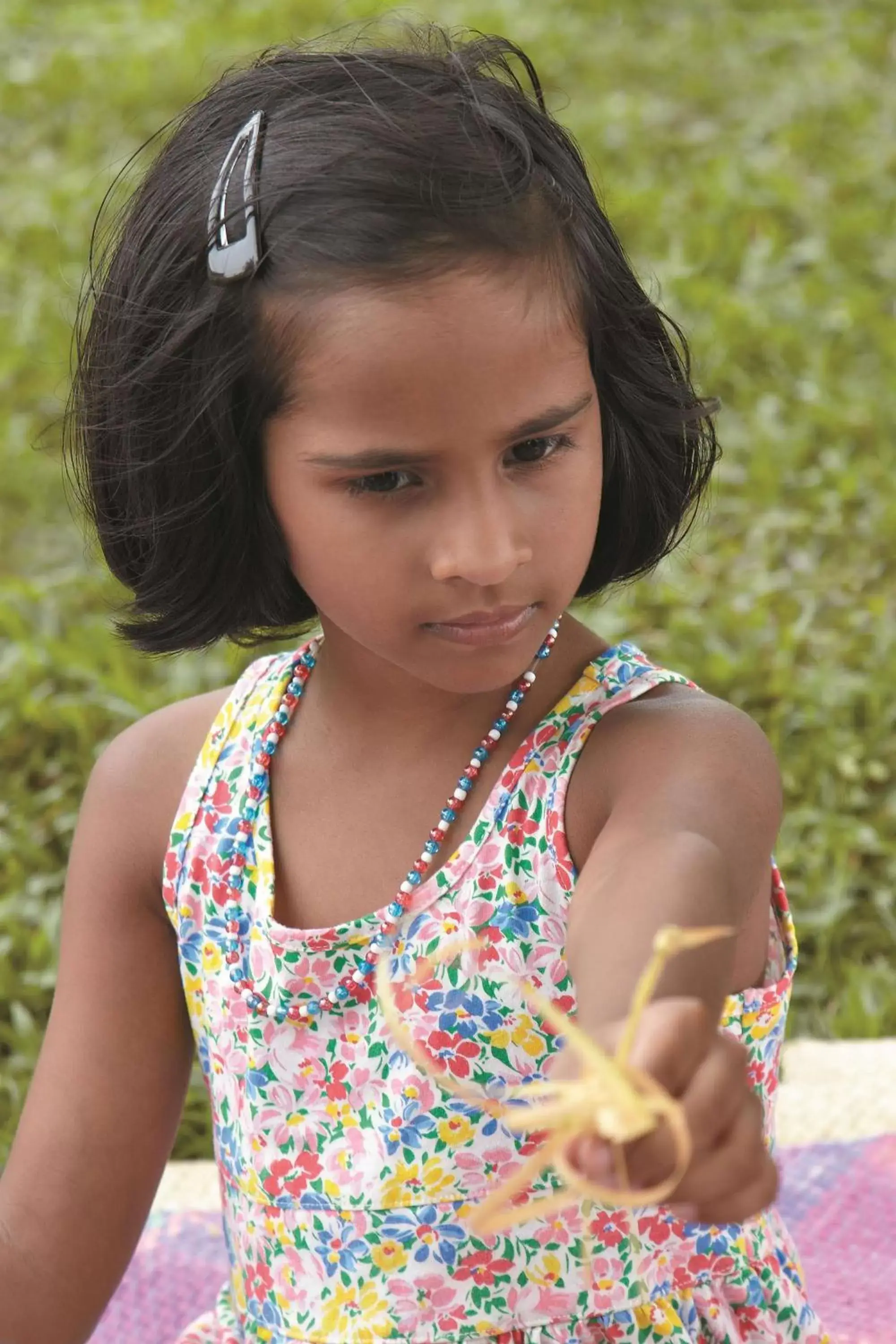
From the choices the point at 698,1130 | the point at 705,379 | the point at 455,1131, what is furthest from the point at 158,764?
the point at 705,379

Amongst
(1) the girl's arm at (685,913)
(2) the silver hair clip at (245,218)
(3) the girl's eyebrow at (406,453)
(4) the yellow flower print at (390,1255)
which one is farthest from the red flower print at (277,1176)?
(2) the silver hair clip at (245,218)

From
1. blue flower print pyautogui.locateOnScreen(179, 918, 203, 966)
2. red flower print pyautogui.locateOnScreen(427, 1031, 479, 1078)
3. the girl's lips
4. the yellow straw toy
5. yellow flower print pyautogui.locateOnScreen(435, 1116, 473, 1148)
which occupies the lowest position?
yellow flower print pyautogui.locateOnScreen(435, 1116, 473, 1148)

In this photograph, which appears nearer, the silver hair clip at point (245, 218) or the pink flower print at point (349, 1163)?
the silver hair clip at point (245, 218)

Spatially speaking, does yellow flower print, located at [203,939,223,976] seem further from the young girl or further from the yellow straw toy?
the yellow straw toy

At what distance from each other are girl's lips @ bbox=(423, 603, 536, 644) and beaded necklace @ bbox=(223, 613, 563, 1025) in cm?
14

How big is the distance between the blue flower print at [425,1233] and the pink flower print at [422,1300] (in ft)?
0.07

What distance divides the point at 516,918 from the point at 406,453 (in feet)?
1.40

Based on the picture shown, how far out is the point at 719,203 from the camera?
4453mm

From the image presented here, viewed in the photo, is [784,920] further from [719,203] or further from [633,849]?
[719,203]

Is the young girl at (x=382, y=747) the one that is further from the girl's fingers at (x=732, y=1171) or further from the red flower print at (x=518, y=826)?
the girl's fingers at (x=732, y=1171)

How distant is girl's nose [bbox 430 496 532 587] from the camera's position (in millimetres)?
1401

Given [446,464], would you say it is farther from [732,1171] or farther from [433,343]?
[732,1171]

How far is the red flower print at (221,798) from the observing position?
5.89ft

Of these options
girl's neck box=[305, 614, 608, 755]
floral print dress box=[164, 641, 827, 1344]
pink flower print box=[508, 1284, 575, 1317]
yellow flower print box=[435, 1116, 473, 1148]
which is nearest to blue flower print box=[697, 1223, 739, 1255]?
floral print dress box=[164, 641, 827, 1344]
